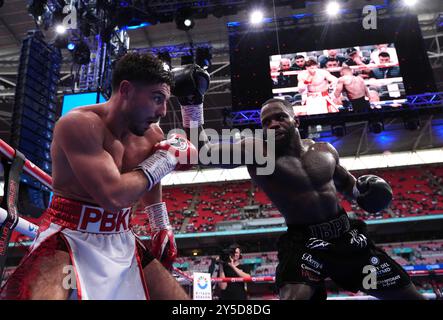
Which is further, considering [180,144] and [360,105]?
[360,105]

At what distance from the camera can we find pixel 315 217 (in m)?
2.40

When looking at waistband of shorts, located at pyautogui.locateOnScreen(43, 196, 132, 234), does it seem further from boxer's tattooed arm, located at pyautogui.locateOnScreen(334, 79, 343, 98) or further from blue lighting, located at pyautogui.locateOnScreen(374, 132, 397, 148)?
blue lighting, located at pyautogui.locateOnScreen(374, 132, 397, 148)

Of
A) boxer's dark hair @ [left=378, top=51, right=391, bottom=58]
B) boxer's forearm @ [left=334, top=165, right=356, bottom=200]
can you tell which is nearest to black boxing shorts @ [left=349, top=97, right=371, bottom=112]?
boxer's dark hair @ [left=378, top=51, right=391, bottom=58]

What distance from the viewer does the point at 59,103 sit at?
14000mm

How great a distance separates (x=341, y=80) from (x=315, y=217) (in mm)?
5638

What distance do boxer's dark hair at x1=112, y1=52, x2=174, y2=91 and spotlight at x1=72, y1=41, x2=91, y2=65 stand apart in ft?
20.5

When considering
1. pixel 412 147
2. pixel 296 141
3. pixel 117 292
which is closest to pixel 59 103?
pixel 296 141

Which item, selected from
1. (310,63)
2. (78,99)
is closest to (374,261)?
(78,99)

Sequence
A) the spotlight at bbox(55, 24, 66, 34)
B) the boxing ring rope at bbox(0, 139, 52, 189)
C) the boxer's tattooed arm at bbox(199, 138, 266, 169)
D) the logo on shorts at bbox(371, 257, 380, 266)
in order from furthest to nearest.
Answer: the spotlight at bbox(55, 24, 66, 34) → the boxer's tattooed arm at bbox(199, 138, 266, 169) → the logo on shorts at bbox(371, 257, 380, 266) → the boxing ring rope at bbox(0, 139, 52, 189)

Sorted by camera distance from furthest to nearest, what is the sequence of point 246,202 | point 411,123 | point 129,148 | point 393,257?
point 246,202 → point 393,257 → point 411,123 → point 129,148

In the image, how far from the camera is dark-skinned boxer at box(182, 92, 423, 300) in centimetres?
222

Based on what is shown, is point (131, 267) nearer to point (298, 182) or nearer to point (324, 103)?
point (298, 182)

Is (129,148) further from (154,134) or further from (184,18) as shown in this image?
(184,18)

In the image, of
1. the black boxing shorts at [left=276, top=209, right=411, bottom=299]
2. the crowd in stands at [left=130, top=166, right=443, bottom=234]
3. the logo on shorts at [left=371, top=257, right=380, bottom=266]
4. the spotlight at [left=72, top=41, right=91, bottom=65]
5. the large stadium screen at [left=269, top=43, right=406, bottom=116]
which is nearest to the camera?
the black boxing shorts at [left=276, top=209, right=411, bottom=299]
